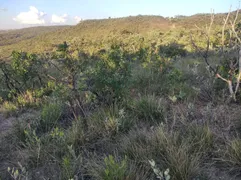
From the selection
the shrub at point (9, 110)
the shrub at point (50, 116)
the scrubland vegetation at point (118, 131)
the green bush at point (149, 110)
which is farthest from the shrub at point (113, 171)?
the shrub at point (9, 110)

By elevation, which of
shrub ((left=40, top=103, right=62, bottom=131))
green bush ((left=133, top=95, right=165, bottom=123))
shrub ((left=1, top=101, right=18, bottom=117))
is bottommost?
shrub ((left=1, top=101, right=18, bottom=117))

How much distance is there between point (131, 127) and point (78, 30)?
5585cm

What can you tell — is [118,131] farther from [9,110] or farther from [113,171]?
[9,110]

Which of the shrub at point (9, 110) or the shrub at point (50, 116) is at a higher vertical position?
the shrub at point (50, 116)

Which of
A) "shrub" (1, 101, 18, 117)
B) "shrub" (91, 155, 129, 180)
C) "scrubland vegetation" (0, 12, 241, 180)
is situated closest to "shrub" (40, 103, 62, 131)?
"scrubland vegetation" (0, 12, 241, 180)

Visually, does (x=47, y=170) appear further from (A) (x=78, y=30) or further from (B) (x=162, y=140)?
(A) (x=78, y=30)

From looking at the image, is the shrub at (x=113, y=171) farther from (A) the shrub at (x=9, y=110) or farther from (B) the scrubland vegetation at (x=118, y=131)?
(A) the shrub at (x=9, y=110)

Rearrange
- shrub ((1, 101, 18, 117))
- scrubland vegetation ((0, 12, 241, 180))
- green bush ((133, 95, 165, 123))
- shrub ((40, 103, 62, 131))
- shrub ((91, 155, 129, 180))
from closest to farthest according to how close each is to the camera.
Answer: shrub ((91, 155, 129, 180)), scrubland vegetation ((0, 12, 241, 180)), green bush ((133, 95, 165, 123)), shrub ((40, 103, 62, 131)), shrub ((1, 101, 18, 117))

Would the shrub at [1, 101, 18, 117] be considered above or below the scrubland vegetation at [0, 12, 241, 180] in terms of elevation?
below

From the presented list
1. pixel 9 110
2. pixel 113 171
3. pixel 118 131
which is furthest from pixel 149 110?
pixel 9 110

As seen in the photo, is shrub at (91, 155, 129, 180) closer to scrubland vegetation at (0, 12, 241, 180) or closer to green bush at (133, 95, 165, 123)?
scrubland vegetation at (0, 12, 241, 180)

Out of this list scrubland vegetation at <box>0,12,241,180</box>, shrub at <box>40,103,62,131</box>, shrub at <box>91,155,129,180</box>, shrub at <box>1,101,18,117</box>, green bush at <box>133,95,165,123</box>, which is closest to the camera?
shrub at <box>91,155,129,180</box>

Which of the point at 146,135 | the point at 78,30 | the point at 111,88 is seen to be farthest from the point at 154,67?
the point at 78,30

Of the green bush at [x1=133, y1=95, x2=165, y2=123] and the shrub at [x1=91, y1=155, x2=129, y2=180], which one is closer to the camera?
the shrub at [x1=91, y1=155, x2=129, y2=180]
